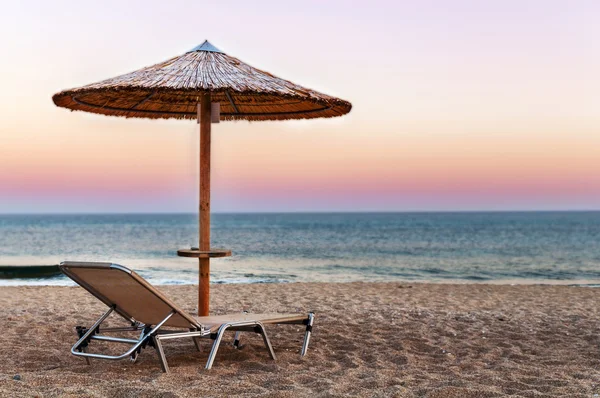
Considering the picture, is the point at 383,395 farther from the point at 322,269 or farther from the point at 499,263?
the point at 499,263

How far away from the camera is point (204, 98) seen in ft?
17.1

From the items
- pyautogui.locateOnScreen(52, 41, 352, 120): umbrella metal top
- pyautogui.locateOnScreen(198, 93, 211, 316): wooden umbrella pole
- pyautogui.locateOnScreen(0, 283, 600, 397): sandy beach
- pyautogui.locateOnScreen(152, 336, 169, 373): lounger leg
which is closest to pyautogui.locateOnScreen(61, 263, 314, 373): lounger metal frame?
pyautogui.locateOnScreen(152, 336, 169, 373): lounger leg

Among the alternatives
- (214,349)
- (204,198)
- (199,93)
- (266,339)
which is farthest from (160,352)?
(199,93)

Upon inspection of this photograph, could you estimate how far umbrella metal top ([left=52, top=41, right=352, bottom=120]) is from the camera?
15.3 feet

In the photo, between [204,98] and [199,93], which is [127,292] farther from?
[199,93]

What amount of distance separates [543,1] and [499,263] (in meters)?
11.5

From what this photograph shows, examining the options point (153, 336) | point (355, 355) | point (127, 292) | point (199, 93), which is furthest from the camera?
point (199, 93)

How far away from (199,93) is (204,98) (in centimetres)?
45

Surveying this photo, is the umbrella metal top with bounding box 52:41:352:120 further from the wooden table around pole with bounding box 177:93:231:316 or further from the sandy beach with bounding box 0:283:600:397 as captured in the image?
the sandy beach with bounding box 0:283:600:397

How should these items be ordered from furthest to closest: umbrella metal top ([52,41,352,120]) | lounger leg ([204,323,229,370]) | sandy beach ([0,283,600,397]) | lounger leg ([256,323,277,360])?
umbrella metal top ([52,41,352,120]) → lounger leg ([256,323,277,360]) → lounger leg ([204,323,229,370]) → sandy beach ([0,283,600,397])

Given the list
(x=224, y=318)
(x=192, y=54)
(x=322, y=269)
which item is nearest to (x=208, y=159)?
(x=192, y=54)

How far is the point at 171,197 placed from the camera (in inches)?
1476

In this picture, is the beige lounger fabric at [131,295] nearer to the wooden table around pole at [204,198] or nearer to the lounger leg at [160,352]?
the lounger leg at [160,352]

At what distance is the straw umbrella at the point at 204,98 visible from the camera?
4.70 meters
